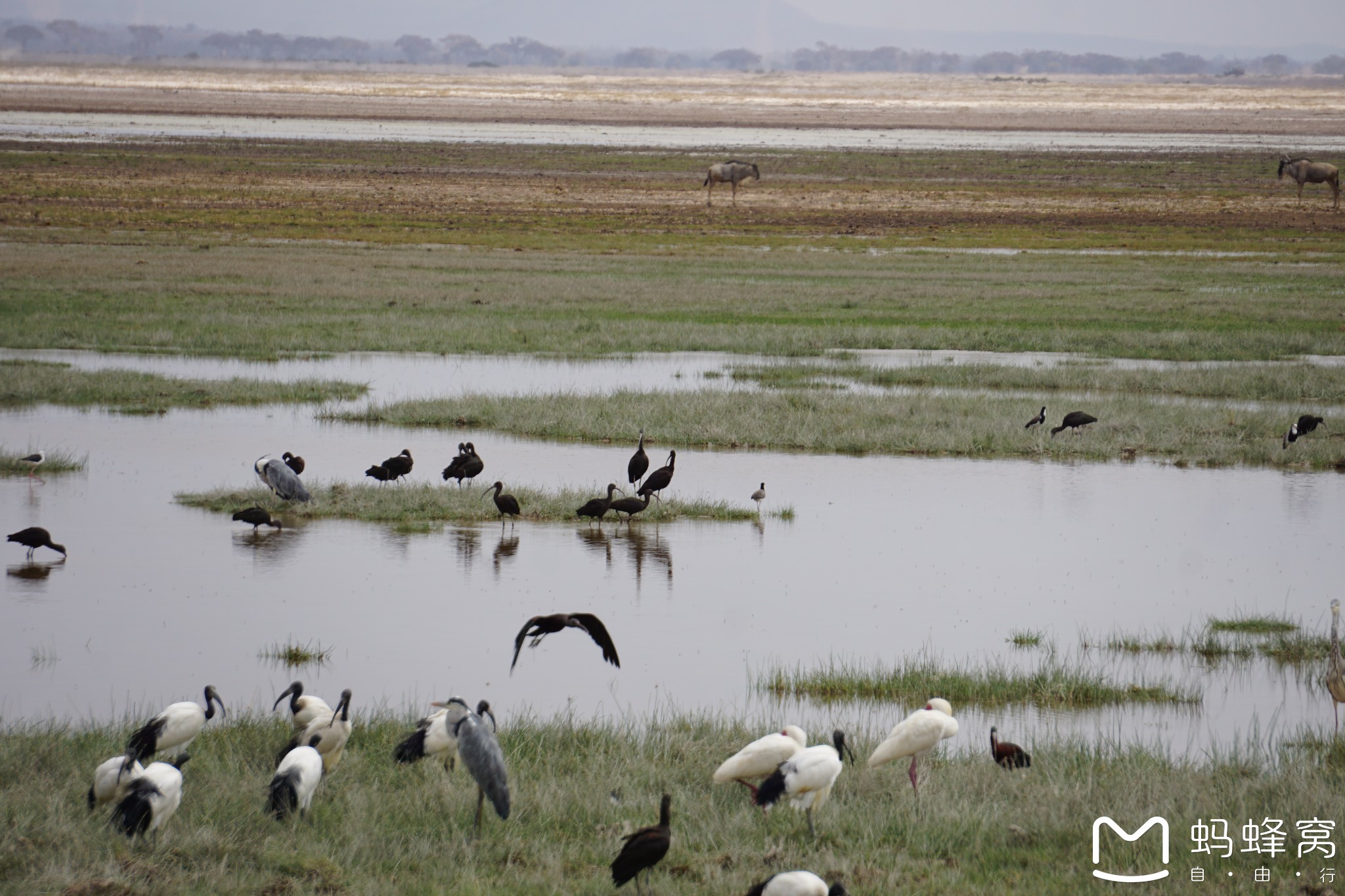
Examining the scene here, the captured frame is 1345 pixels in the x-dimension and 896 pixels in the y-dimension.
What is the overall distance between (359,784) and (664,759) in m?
1.78

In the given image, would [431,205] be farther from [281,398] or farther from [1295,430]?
[1295,430]

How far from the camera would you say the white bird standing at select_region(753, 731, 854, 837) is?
689 centimetres

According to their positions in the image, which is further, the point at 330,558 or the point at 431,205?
the point at 431,205

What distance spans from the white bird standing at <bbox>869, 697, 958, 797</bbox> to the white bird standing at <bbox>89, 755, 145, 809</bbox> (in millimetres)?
3871

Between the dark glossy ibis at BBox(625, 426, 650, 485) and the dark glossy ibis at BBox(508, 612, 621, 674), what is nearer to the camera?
the dark glossy ibis at BBox(508, 612, 621, 674)

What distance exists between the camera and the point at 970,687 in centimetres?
996

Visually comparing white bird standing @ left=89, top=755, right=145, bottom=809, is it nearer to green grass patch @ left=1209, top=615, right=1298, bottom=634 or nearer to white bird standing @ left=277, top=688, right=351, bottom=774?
white bird standing @ left=277, top=688, right=351, bottom=774

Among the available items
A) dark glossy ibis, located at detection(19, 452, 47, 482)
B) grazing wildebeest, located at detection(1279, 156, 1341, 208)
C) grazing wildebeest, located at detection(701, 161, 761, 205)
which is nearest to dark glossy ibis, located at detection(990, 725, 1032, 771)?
dark glossy ibis, located at detection(19, 452, 47, 482)

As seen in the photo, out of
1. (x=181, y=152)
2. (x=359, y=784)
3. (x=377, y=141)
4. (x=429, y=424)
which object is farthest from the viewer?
(x=377, y=141)

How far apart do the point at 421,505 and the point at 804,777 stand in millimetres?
8803

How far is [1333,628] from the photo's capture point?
8.79 m

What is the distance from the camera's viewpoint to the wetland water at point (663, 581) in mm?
9805

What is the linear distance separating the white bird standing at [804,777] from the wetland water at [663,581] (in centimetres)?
240

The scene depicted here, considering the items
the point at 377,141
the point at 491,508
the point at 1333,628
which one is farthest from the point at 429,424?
the point at 377,141
